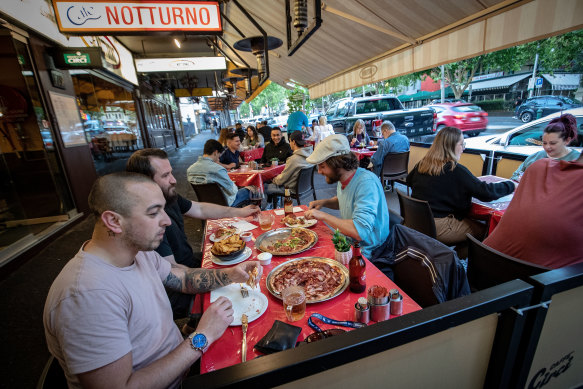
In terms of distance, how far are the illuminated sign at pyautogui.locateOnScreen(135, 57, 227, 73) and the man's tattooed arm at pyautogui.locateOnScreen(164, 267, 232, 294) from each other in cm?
626

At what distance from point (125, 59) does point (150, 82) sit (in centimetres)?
366

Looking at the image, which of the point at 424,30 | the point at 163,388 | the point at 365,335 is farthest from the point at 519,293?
the point at 424,30

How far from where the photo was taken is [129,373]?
98cm

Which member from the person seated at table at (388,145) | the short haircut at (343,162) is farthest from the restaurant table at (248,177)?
the short haircut at (343,162)

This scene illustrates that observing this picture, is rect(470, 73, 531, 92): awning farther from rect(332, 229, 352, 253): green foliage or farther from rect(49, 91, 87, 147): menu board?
rect(332, 229, 352, 253): green foliage

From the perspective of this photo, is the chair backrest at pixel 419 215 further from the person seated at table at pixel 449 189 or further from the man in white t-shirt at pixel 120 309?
the man in white t-shirt at pixel 120 309

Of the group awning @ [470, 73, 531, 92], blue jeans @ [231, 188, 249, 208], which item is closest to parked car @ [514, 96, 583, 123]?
awning @ [470, 73, 531, 92]

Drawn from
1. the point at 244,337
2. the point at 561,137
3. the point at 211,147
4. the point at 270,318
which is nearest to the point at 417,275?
the point at 270,318

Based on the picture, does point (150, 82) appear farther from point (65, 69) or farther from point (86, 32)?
point (86, 32)

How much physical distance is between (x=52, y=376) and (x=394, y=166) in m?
6.13

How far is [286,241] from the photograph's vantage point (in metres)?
2.10

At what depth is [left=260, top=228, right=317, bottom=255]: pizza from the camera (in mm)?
1915

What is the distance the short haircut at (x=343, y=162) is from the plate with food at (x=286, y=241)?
0.61 meters

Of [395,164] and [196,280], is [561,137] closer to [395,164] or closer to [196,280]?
[395,164]
